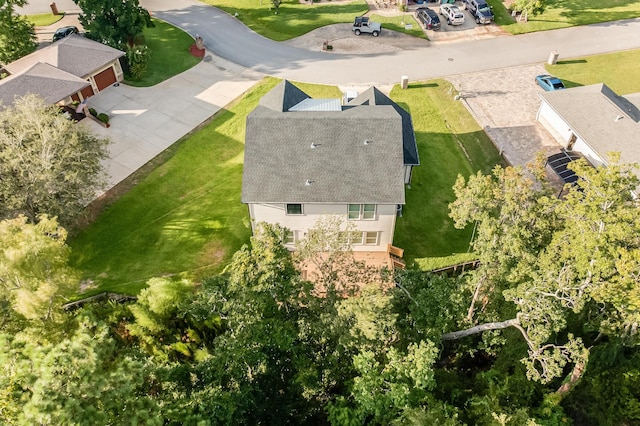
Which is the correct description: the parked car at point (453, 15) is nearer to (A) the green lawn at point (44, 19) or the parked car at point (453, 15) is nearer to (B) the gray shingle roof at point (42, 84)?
(B) the gray shingle roof at point (42, 84)

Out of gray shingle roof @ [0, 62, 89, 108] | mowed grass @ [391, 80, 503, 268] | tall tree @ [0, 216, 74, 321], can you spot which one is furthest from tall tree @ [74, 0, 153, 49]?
tall tree @ [0, 216, 74, 321]

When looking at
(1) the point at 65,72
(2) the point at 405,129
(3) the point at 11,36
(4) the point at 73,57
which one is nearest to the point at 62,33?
(3) the point at 11,36

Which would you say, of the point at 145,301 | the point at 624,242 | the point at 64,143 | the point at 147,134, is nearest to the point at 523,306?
the point at 624,242

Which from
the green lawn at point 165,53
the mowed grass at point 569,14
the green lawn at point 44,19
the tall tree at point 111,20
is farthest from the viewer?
the green lawn at point 44,19

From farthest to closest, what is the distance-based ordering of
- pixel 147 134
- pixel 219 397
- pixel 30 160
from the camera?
pixel 147 134 < pixel 30 160 < pixel 219 397

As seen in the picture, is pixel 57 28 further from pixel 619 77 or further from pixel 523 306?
pixel 619 77

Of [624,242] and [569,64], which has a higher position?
[624,242]

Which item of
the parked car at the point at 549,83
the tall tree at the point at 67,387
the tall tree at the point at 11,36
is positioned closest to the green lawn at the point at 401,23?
the parked car at the point at 549,83

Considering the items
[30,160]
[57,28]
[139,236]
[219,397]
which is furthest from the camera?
[57,28]
